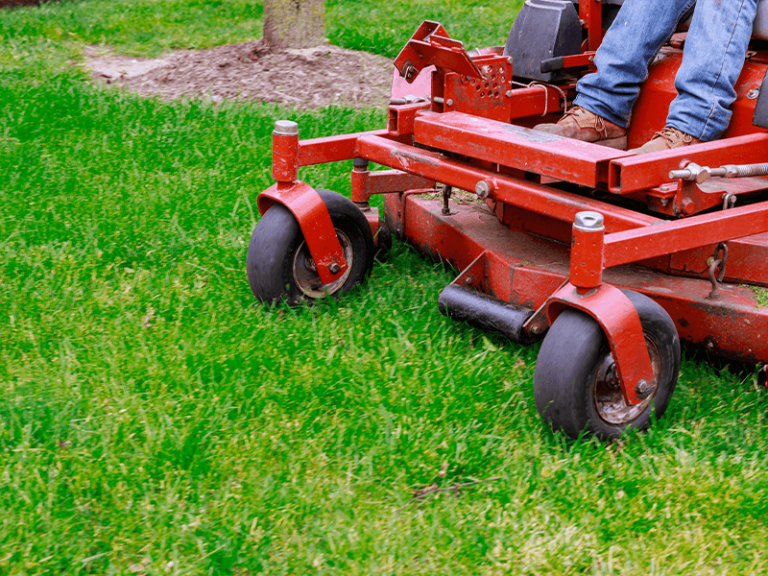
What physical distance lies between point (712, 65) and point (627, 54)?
346 millimetres

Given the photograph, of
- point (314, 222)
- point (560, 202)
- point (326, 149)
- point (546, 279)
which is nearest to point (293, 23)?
point (326, 149)

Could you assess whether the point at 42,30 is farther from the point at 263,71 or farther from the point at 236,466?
the point at 236,466

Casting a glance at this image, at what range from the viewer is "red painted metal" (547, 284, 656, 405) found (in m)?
1.97

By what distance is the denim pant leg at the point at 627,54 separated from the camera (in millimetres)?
2816

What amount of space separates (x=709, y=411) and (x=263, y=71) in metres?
3.86

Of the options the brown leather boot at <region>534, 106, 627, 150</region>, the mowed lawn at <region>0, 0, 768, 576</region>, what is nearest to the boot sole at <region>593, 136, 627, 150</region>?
the brown leather boot at <region>534, 106, 627, 150</region>

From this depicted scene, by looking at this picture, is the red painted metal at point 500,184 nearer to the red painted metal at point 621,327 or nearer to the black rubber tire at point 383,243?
the red painted metal at point 621,327

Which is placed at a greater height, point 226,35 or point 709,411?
point 226,35

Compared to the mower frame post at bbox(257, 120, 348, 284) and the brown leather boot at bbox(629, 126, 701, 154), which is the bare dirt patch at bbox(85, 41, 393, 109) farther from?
the brown leather boot at bbox(629, 126, 701, 154)

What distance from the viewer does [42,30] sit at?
6516 mm

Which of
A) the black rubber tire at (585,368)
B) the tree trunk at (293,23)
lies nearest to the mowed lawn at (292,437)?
the black rubber tire at (585,368)

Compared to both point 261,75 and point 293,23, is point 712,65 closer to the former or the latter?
point 261,75

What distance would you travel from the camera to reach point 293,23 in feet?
18.5

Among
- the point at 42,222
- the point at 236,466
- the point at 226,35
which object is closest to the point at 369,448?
the point at 236,466
